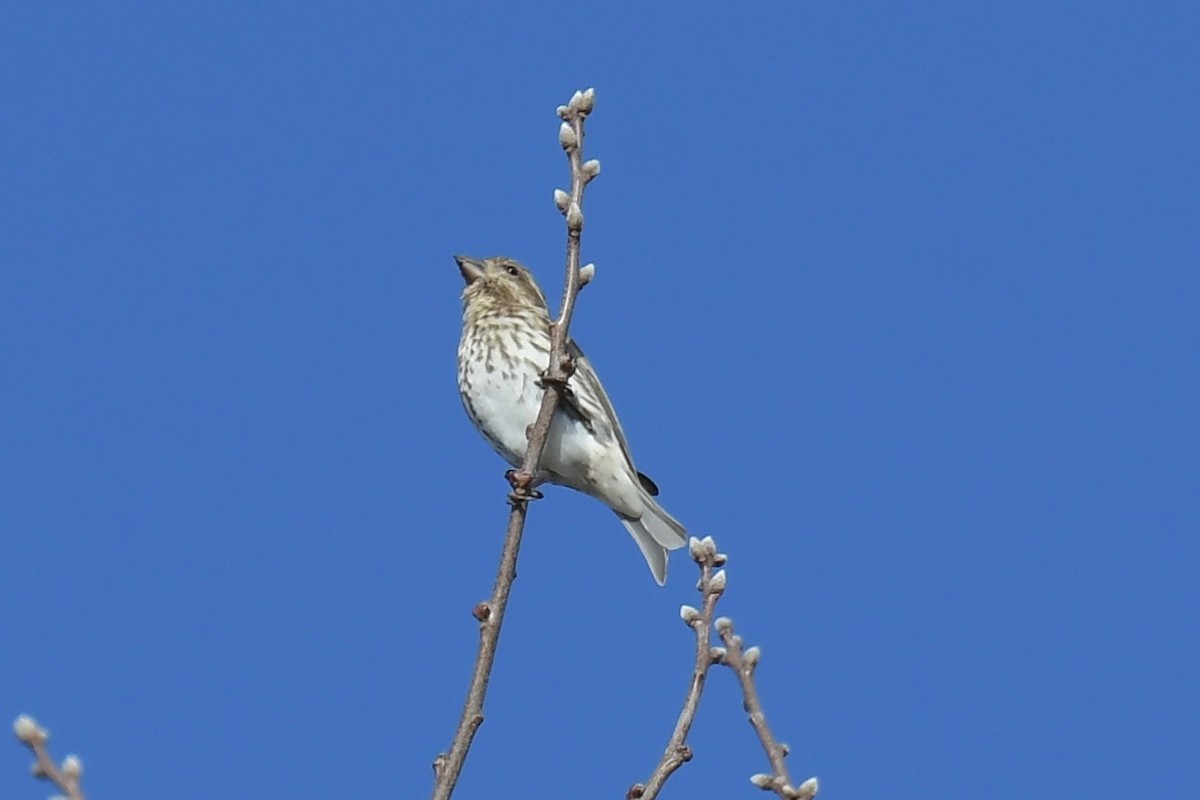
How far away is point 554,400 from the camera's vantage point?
173 inches

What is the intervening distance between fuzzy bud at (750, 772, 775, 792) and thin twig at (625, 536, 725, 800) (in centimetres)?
15

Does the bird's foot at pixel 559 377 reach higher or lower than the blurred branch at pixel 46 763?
higher

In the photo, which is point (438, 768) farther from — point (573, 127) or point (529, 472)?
point (573, 127)

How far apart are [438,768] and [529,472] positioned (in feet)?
3.83

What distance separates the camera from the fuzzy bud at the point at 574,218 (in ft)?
14.8

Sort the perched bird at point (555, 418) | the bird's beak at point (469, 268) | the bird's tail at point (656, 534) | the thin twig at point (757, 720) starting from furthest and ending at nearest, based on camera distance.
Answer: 1. the bird's beak at point (469, 268)
2. the bird's tail at point (656, 534)
3. the perched bird at point (555, 418)
4. the thin twig at point (757, 720)

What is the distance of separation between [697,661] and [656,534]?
5.15 metres

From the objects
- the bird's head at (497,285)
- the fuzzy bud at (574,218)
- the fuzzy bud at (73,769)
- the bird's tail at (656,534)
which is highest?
the bird's head at (497,285)

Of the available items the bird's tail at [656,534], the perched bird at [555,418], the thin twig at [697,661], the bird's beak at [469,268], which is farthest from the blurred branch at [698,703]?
the bird's beak at [469,268]

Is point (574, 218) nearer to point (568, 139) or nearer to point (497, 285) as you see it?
point (568, 139)

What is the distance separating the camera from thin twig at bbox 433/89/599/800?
3.28 m

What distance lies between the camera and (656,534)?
859cm

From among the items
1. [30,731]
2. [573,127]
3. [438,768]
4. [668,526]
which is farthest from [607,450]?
[30,731]

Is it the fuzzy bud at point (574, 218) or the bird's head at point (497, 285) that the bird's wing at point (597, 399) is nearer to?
the bird's head at point (497, 285)
